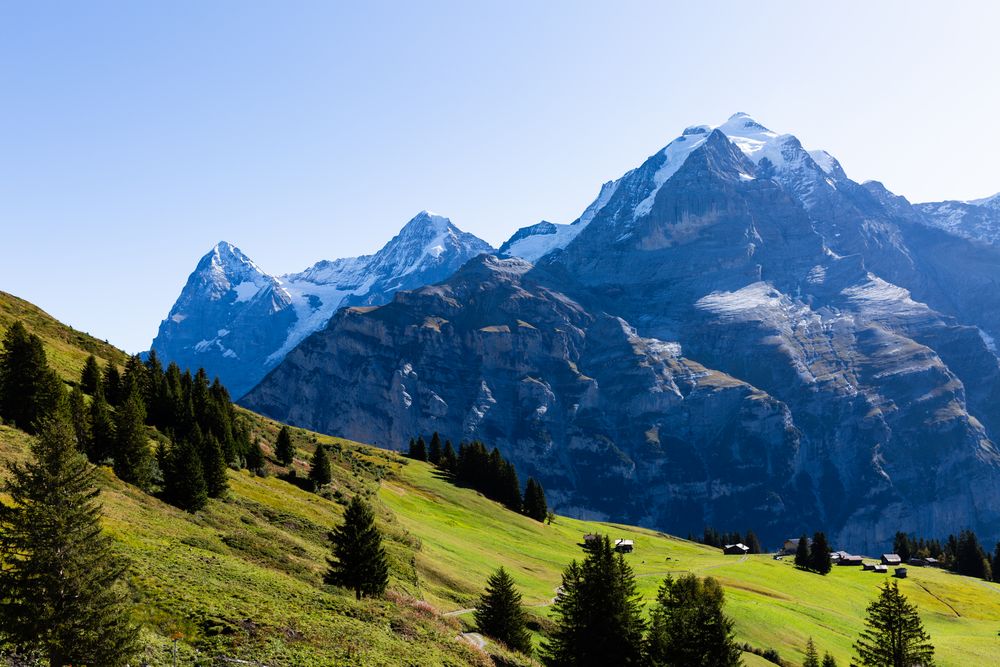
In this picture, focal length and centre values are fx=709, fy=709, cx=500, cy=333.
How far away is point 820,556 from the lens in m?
131

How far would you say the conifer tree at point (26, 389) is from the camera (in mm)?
60953

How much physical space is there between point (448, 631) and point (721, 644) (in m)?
16.2

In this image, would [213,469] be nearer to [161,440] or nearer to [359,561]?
[161,440]

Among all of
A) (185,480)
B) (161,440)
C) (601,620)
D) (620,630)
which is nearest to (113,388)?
(161,440)

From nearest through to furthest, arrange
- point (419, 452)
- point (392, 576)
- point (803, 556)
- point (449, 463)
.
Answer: point (392, 576) → point (803, 556) → point (449, 463) → point (419, 452)

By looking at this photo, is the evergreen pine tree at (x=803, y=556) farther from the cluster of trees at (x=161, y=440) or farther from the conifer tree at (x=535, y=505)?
the cluster of trees at (x=161, y=440)

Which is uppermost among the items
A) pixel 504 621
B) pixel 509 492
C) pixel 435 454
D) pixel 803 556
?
pixel 803 556

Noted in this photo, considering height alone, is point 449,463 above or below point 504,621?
above

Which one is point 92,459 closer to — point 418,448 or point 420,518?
point 420,518

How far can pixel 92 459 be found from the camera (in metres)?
57.7

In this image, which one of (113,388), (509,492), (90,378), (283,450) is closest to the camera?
(90,378)

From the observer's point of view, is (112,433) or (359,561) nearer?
(359,561)

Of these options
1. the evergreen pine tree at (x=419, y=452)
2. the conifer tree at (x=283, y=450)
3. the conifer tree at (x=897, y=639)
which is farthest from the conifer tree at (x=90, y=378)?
the evergreen pine tree at (x=419, y=452)

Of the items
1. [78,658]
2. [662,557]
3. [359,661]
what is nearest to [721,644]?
[359,661]
